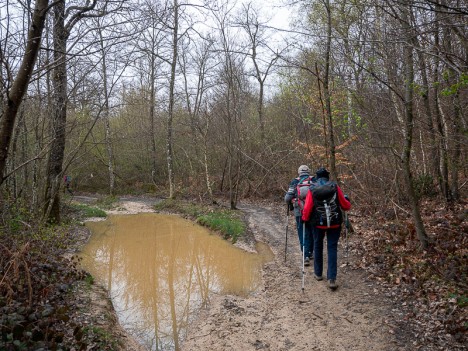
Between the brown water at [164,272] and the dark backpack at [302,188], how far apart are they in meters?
1.96

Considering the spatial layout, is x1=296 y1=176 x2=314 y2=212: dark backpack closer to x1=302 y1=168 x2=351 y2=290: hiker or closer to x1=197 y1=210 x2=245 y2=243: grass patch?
x1=302 y1=168 x2=351 y2=290: hiker

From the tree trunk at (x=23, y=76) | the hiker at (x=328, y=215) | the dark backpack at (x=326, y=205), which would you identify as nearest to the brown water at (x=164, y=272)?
the hiker at (x=328, y=215)

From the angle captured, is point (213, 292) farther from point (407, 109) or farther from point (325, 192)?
point (407, 109)

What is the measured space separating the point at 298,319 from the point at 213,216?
929 centimetres

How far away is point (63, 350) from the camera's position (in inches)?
142

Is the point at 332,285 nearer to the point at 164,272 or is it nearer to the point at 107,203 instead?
the point at 164,272

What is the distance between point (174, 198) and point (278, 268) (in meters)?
14.2

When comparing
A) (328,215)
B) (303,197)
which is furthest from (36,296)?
(303,197)

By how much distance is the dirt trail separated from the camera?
468 cm

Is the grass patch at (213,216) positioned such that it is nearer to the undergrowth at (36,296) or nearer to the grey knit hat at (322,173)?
the grey knit hat at (322,173)

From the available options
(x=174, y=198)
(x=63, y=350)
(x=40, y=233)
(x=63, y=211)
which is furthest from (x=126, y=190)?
(x=63, y=350)

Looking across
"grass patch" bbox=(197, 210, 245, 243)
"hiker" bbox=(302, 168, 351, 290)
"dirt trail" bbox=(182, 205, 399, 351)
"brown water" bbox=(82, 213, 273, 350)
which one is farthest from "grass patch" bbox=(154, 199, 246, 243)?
"hiker" bbox=(302, 168, 351, 290)

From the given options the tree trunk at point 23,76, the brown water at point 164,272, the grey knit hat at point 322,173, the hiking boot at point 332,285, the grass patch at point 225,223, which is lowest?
the brown water at point 164,272

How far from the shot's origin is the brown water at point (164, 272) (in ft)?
19.9
